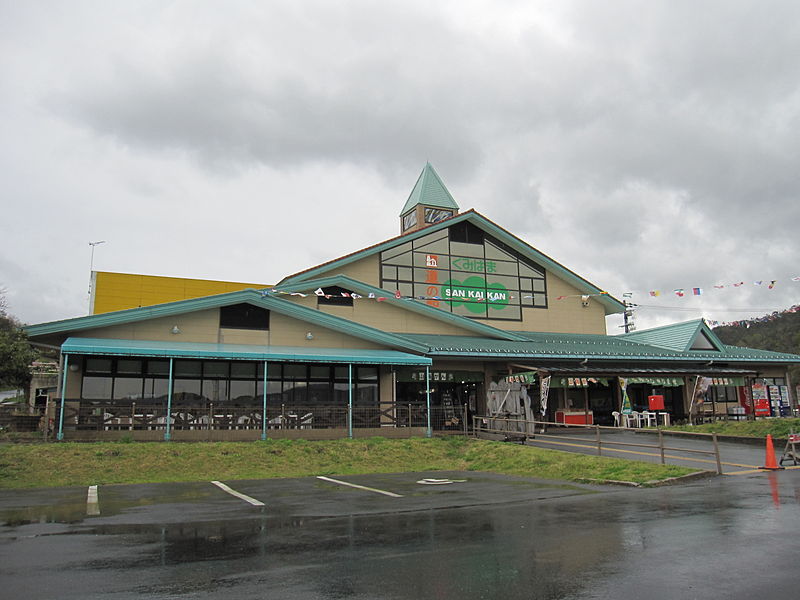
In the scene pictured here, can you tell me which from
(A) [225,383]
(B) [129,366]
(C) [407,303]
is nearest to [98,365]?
(B) [129,366]

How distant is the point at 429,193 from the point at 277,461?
68.5ft

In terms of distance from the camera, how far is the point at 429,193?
3416 centimetres

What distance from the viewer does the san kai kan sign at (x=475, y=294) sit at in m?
28.5

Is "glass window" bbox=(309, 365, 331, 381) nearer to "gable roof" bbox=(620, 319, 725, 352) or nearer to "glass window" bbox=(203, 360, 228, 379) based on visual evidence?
"glass window" bbox=(203, 360, 228, 379)

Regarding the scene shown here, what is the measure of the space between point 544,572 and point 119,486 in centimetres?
1026

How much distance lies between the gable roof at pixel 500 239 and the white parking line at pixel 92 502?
14.2 meters

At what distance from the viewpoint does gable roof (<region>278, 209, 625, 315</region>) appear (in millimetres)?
26194

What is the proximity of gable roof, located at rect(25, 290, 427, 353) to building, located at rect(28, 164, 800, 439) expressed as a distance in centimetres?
5

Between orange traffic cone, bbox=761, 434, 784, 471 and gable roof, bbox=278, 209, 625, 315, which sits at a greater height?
gable roof, bbox=278, 209, 625, 315

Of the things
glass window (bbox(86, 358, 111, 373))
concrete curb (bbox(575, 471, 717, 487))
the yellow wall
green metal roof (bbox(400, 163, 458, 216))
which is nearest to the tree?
the yellow wall

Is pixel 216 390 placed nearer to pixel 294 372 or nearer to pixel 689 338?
pixel 294 372

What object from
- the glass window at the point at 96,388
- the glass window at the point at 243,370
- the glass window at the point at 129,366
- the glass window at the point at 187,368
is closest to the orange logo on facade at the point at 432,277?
the glass window at the point at 243,370

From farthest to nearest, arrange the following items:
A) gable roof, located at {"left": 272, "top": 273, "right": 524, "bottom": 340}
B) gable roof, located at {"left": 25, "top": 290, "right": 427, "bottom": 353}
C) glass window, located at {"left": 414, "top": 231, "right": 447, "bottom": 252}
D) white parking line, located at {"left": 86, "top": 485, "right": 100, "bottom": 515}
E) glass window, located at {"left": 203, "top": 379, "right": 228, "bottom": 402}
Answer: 1. glass window, located at {"left": 414, "top": 231, "right": 447, "bottom": 252}
2. gable roof, located at {"left": 272, "top": 273, "right": 524, "bottom": 340}
3. glass window, located at {"left": 203, "top": 379, "right": 228, "bottom": 402}
4. gable roof, located at {"left": 25, "top": 290, "right": 427, "bottom": 353}
5. white parking line, located at {"left": 86, "top": 485, "right": 100, "bottom": 515}

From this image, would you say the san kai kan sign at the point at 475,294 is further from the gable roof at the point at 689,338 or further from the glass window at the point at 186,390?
the glass window at the point at 186,390
